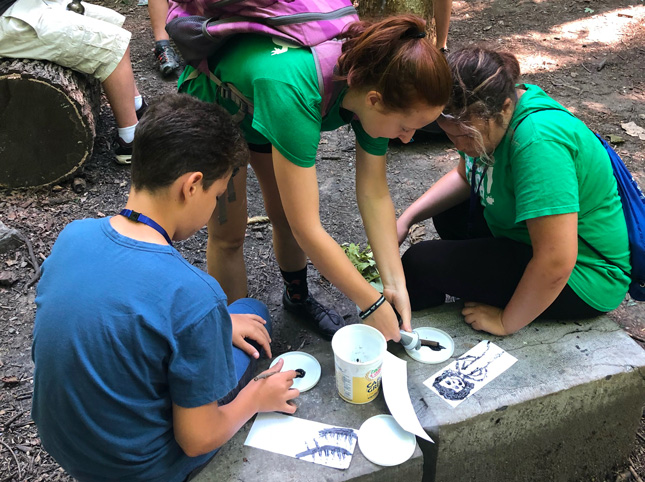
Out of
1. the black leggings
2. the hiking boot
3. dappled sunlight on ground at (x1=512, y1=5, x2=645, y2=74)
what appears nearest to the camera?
the black leggings

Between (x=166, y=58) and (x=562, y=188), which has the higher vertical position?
(x=562, y=188)

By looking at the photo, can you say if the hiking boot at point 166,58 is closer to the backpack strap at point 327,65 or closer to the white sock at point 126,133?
the white sock at point 126,133

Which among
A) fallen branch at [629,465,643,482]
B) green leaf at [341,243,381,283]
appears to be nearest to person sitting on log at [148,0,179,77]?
green leaf at [341,243,381,283]

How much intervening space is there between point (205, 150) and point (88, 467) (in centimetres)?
87

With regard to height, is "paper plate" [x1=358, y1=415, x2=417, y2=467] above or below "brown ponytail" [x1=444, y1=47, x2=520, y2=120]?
below

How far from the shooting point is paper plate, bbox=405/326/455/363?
187 centimetres

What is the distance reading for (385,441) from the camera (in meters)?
1.62

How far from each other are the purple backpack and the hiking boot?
3.43 m

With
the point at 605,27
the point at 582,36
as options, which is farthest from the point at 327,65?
the point at 605,27

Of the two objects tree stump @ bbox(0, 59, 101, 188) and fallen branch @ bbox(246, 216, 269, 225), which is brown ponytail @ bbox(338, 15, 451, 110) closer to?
fallen branch @ bbox(246, 216, 269, 225)

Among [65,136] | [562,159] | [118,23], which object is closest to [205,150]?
[562,159]

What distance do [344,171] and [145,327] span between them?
112 inches

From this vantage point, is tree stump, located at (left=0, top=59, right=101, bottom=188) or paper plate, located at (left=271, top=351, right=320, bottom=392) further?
tree stump, located at (left=0, top=59, right=101, bottom=188)

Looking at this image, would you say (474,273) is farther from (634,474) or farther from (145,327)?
(145,327)
